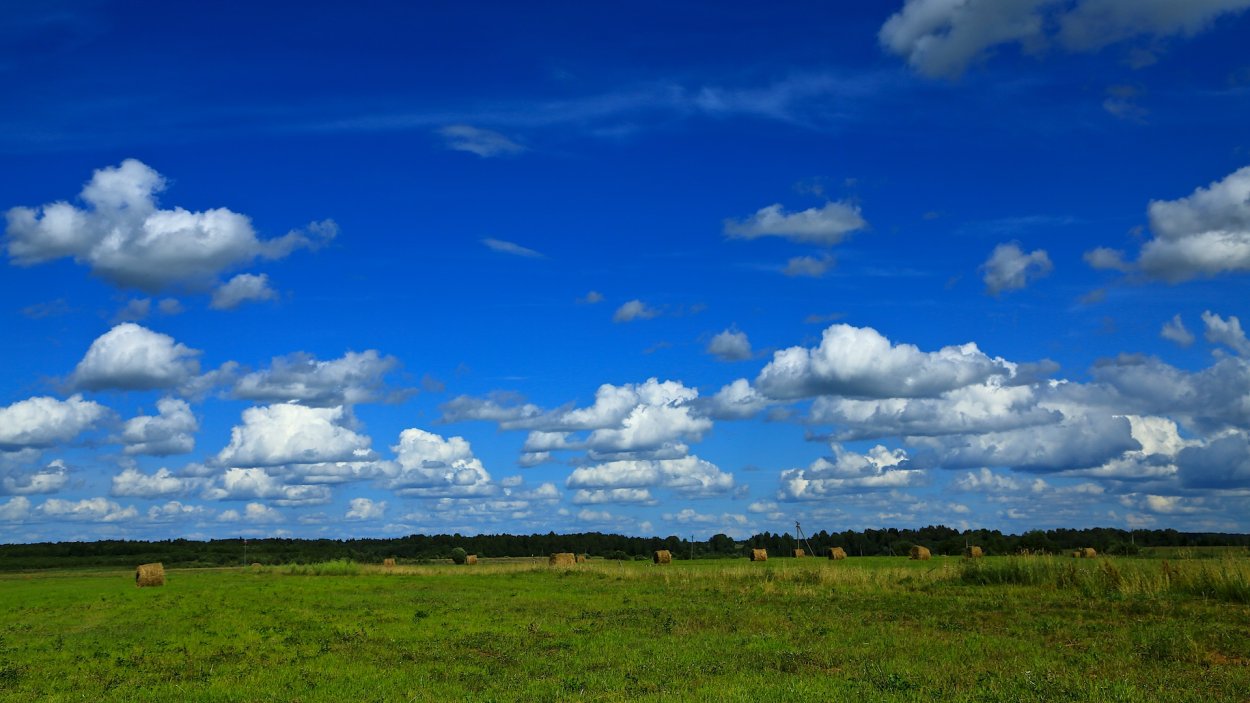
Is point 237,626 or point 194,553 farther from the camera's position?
point 194,553

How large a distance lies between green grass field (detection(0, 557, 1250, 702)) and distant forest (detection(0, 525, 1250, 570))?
4664cm

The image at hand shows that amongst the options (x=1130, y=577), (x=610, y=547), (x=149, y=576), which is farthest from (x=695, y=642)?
Answer: (x=610, y=547)

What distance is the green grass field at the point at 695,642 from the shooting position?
18016 mm

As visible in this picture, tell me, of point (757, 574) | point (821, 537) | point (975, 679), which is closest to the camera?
point (975, 679)

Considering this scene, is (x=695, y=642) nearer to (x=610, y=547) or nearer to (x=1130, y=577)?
(x=1130, y=577)

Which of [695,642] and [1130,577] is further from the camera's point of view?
[1130,577]

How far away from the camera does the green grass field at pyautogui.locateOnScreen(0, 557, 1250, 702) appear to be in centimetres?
1802

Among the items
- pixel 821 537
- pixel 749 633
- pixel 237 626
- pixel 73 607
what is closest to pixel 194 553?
pixel 821 537

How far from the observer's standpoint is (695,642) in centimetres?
2423

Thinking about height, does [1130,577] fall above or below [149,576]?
above

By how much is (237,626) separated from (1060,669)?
24.9 metres

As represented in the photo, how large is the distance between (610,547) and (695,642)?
162325mm

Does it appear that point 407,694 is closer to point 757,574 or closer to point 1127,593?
point 1127,593

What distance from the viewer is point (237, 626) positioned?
102ft
